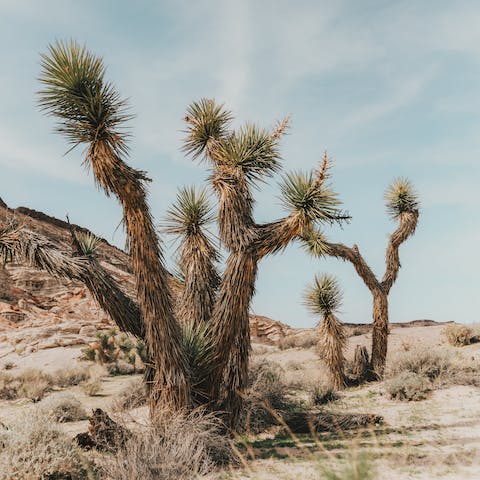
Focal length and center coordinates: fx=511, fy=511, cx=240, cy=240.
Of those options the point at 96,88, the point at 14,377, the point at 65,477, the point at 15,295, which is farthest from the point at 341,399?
the point at 15,295

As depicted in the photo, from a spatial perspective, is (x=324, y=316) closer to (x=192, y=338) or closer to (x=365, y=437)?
(x=365, y=437)

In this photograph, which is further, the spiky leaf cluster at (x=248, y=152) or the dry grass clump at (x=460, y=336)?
the dry grass clump at (x=460, y=336)

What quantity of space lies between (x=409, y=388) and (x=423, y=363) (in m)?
1.85

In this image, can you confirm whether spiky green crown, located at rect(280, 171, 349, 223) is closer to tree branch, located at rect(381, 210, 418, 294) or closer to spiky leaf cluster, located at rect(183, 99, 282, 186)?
spiky leaf cluster, located at rect(183, 99, 282, 186)

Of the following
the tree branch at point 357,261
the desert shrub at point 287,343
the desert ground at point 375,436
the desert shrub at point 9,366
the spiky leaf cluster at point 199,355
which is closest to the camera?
the desert ground at point 375,436

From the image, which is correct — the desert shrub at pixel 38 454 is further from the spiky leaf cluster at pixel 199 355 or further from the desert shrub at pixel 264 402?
the desert shrub at pixel 264 402

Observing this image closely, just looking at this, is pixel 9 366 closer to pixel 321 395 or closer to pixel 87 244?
A: pixel 321 395

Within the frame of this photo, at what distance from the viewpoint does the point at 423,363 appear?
13227 millimetres

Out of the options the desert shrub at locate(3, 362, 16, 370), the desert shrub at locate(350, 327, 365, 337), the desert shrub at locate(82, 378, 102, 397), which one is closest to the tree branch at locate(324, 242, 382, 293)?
the desert shrub at locate(82, 378, 102, 397)

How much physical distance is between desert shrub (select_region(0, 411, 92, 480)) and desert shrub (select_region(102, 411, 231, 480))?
1.42 feet

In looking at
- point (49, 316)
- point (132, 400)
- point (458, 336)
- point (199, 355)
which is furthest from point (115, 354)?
point (199, 355)

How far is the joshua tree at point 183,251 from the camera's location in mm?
7062

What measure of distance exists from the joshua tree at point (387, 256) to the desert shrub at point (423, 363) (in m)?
0.58

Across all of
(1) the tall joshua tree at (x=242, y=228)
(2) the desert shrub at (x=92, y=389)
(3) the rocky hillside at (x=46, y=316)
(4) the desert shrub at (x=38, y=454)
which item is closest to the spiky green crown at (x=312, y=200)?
(1) the tall joshua tree at (x=242, y=228)
